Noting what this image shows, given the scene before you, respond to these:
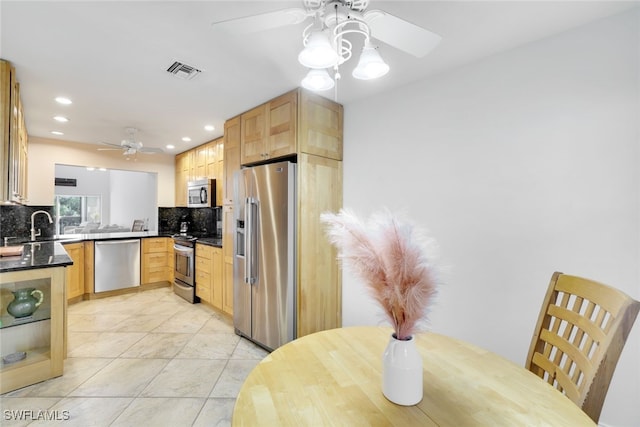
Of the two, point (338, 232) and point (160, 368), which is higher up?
point (338, 232)

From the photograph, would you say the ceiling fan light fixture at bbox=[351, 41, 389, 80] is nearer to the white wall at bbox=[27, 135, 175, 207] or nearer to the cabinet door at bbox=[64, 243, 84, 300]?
the cabinet door at bbox=[64, 243, 84, 300]

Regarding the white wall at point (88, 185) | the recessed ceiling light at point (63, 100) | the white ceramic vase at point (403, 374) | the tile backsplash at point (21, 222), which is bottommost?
the white ceramic vase at point (403, 374)

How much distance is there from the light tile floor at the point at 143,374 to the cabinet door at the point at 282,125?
75.6 inches

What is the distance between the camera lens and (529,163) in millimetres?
1804

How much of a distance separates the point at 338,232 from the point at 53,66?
2.61 m

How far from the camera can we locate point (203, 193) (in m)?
4.22

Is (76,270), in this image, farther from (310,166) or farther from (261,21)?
(261,21)

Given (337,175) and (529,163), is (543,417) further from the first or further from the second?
(337,175)

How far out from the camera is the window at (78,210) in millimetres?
6035

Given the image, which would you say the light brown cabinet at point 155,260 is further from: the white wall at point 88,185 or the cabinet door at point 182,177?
the white wall at point 88,185

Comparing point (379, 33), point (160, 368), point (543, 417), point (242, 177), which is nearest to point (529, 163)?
point (379, 33)

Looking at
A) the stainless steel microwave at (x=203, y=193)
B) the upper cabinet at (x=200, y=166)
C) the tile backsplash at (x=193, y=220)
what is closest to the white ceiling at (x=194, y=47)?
the upper cabinet at (x=200, y=166)

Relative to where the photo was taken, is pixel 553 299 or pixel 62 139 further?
pixel 62 139

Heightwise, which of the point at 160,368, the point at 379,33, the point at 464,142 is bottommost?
the point at 160,368
